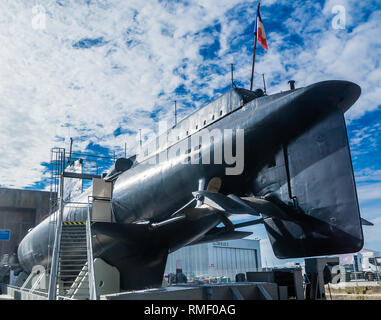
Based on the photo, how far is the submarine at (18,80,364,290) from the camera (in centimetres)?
740

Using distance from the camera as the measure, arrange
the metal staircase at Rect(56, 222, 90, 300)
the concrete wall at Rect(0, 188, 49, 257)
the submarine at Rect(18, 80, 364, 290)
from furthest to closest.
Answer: the concrete wall at Rect(0, 188, 49, 257), the metal staircase at Rect(56, 222, 90, 300), the submarine at Rect(18, 80, 364, 290)

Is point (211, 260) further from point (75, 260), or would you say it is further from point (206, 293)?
point (206, 293)

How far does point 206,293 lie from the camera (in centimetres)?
700

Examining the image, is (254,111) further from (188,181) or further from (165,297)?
(165,297)

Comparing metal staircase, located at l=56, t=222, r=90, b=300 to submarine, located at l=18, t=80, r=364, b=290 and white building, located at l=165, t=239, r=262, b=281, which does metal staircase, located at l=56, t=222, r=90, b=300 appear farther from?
white building, located at l=165, t=239, r=262, b=281

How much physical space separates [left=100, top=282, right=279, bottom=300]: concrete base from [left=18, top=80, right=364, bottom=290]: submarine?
3.49ft

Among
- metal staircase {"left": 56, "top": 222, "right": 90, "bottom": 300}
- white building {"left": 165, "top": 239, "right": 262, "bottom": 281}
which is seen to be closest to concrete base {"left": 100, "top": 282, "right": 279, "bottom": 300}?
metal staircase {"left": 56, "top": 222, "right": 90, "bottom": 300}

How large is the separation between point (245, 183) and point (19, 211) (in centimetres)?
3115

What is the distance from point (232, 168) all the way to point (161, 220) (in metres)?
3.19

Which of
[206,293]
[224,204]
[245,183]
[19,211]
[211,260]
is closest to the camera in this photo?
[206,293]

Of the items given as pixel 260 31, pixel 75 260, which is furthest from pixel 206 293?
pixel 260 31

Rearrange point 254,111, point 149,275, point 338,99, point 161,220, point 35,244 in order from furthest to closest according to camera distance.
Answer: point 35,244
point 149,275
point 161,220
point 254,111
point 338,99

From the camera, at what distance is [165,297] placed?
6504 millimetres
